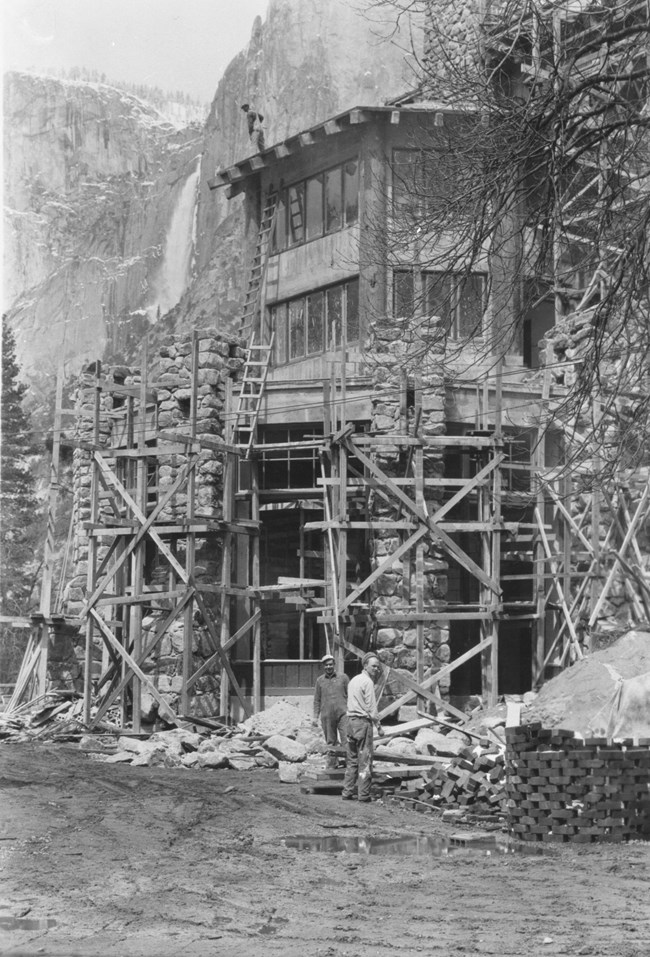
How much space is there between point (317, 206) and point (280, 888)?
2743 centimetres

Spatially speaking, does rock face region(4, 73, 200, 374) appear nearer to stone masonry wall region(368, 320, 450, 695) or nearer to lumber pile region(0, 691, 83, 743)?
lumber pile region(0, 691, 83, 743)

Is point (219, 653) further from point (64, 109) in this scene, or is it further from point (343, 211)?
point (64, 109)

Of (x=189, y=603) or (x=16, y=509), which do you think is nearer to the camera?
(x=189, y=603)

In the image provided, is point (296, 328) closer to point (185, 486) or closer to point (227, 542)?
point (185, 486)

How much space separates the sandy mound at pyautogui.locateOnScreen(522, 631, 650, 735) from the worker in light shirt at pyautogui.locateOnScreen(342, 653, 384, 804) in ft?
6.85

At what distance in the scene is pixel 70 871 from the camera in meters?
12.6

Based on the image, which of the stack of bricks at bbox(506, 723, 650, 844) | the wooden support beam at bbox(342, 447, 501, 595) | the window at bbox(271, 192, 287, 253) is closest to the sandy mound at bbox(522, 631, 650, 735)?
the stack of bricks at bbox(506, 723, 650, 844)

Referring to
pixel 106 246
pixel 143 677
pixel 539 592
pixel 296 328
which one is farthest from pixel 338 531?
pixel 106 246

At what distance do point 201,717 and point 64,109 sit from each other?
18.9 m

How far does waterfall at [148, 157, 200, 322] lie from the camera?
230 ft

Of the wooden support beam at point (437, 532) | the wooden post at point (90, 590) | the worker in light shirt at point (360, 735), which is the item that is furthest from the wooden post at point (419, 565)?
the worker in light shirt at point (360, 735)

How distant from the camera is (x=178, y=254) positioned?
71688 millimetres

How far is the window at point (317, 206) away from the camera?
120 feet

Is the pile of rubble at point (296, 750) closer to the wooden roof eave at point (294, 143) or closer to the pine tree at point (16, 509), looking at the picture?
the wooden roof eave at point (294, 143)
